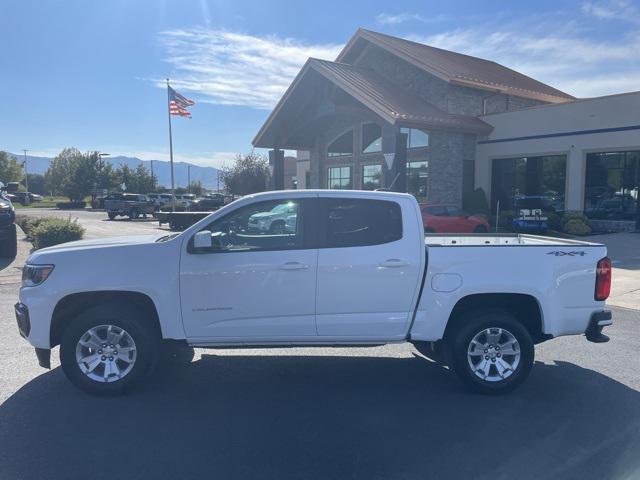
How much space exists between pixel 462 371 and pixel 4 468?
12.0 feet

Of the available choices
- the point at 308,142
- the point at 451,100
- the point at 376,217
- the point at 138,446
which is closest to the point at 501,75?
the point at 451,100

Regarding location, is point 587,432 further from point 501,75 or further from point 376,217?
point 501,75

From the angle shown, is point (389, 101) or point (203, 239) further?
point (389, 101)

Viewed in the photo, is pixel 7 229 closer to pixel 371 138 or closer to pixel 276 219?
pixel 276 219

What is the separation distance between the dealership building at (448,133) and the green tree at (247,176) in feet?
97.3

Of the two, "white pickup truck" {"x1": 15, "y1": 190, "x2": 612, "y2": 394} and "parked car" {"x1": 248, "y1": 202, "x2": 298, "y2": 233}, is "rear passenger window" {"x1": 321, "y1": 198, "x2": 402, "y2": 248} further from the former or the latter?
"parked car" {"x1": 248, "y1": 202, "x2": 298, "y2": 233}

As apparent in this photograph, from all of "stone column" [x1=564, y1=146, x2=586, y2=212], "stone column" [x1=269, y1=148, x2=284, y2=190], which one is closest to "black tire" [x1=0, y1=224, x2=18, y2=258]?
"stone column" [x1=269, y1=148, x2=284, y2=190]

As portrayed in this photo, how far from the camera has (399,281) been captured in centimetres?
487

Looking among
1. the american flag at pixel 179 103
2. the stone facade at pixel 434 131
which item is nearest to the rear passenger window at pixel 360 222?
the stone facade at pixel 434 131

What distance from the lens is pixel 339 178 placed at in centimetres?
2803

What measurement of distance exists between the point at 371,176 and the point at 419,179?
3.10 meters

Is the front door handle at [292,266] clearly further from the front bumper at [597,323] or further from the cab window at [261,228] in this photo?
the front bumper at [597,323]

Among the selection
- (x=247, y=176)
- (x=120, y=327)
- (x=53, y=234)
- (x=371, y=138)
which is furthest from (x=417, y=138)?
(x=247, y=176)

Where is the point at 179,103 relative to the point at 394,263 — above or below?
above
